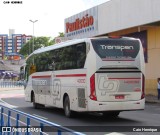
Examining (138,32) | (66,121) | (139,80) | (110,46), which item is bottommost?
(66,121)

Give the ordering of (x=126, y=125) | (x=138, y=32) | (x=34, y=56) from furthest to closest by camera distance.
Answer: (x=138, y=32) → (x=34, y=56) → (x=126, y=125)

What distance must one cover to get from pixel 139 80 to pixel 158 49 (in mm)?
16259

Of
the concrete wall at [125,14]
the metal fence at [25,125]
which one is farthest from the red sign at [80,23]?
the metal fence at [25,125]

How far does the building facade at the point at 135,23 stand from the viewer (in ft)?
98.3

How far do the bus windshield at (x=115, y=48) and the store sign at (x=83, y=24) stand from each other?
860 inches

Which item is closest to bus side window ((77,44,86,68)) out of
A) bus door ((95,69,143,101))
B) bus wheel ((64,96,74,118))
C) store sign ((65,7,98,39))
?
bus door ((95,69,143,101))

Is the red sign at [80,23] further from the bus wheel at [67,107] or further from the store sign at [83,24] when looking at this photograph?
the bus wheel at [67,107]

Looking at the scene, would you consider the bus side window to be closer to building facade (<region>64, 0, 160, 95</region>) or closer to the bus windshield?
the bus windshield

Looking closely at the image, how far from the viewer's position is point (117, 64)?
1566 centimetres

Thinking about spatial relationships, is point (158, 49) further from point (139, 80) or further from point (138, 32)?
point (139, 80)

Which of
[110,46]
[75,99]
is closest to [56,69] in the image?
[75,99]

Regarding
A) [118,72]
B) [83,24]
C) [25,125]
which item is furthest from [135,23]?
[25,125]

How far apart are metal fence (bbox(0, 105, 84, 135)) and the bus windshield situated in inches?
221

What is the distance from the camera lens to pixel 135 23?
31203mm
